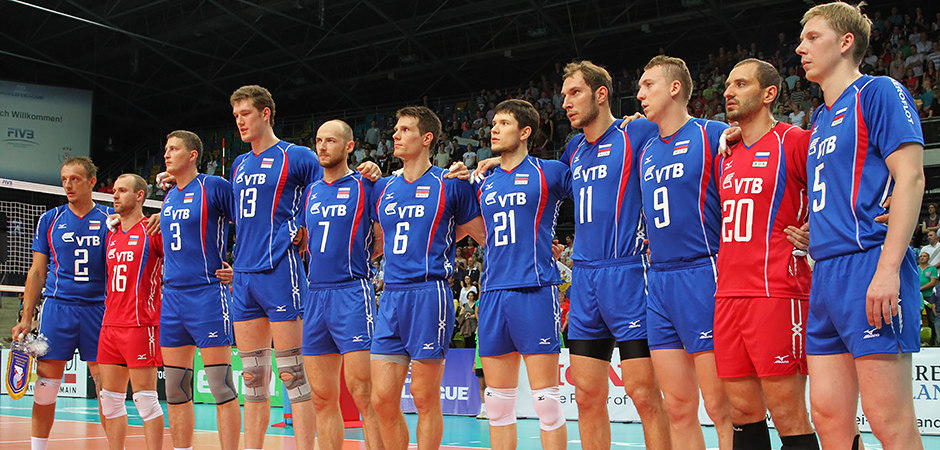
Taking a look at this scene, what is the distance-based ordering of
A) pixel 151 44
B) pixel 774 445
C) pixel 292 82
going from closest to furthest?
pixel 774 445 < pixel 151 44 < pixel 292 82

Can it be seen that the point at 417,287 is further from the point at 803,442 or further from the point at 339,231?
the point at 803,442

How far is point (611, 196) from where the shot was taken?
16.9ft

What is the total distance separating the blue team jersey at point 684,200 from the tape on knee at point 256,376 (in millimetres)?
3268

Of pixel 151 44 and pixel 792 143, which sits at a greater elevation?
pixel 151 44

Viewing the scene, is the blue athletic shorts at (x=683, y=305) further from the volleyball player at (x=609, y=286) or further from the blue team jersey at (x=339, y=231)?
the blue team jersey at (x=339, y=231)

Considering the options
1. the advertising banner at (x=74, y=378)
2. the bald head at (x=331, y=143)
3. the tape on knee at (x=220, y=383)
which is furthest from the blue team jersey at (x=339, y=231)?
the advertising banner at (x=74, y=378)

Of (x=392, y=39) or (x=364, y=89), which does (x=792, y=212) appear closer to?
(x=392, y=39)

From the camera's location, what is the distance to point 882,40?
63.1 feet

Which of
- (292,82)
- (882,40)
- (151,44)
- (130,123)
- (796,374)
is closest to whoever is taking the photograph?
(796,374)

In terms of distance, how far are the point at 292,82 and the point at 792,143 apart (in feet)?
88.7

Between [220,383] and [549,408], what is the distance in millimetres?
2796

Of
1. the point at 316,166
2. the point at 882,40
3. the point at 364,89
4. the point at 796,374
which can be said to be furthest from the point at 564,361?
the point at 364,89

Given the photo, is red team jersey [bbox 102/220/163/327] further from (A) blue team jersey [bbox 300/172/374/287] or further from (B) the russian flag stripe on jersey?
(B) the russian flag stripe on jersey

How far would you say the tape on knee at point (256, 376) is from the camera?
253 inches
